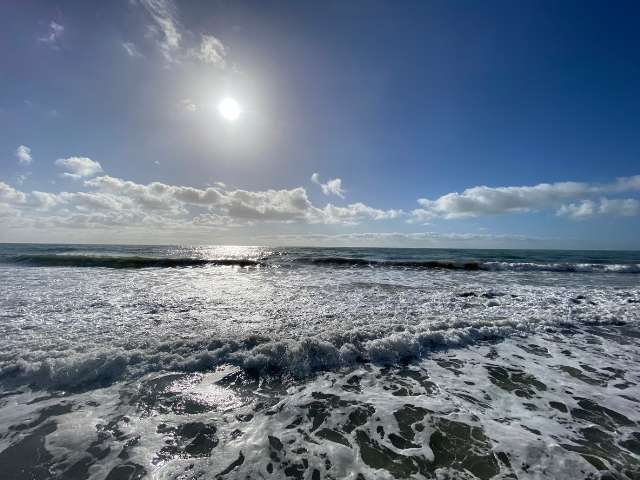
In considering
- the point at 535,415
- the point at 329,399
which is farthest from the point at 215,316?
the point at 535,415

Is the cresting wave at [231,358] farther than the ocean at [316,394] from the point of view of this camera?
Yes

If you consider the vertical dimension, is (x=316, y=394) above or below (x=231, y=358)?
below

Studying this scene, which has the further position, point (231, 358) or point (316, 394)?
point (231, 358)

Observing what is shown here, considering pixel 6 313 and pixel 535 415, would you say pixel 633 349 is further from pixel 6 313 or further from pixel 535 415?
pixel 6 313

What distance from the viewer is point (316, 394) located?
15.7 feet

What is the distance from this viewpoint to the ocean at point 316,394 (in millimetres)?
3369

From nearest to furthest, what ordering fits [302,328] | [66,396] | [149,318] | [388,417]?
[388,417] → [66,396] → [302,328] → [149,318]

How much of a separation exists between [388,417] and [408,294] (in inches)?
375

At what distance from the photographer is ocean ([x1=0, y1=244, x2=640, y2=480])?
337 centimetres

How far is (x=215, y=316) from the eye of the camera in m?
9.12

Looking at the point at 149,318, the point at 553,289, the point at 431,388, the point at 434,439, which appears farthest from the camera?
the point at 553,289

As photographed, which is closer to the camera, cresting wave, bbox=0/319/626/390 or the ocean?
the ocean

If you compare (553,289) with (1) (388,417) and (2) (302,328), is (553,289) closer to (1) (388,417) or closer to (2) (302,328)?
(2) (302,328)

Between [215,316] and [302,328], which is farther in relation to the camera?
[215,316]
